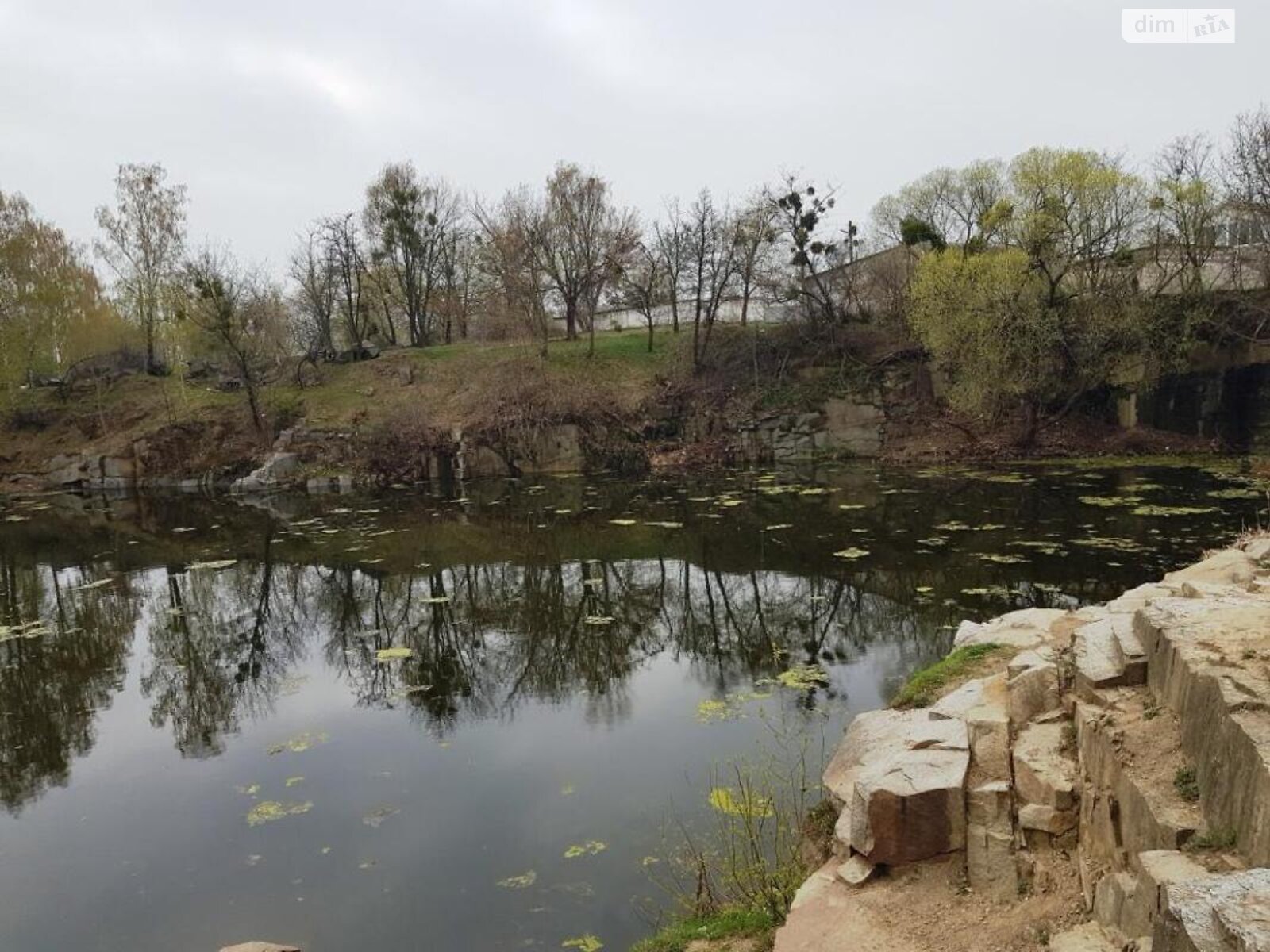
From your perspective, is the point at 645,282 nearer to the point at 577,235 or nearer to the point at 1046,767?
the point at 577,235

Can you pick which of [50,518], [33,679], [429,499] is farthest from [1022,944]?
[50,518]

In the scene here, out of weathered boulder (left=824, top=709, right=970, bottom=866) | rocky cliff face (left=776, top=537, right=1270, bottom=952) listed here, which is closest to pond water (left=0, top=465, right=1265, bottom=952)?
weathered boulder (left=824, top=709, right=970, bottom=866)

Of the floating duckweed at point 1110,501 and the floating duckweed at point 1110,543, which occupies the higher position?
the floating duckweed at point 1110,501

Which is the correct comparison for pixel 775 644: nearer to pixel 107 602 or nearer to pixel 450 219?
pixel 107 602

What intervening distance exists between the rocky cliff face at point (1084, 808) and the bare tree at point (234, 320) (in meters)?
37.6

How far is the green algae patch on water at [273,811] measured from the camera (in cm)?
763

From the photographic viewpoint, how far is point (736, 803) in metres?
6.94

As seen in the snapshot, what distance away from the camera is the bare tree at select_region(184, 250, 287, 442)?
36938 millimetres

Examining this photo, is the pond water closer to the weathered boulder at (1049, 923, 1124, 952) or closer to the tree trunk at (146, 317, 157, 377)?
the weathered boulder at (1049, 923, 1124, 952)

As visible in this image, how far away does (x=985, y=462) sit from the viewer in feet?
96.4

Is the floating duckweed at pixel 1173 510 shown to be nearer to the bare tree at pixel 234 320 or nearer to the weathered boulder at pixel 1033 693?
the weathered boulder at pixel 1033 693

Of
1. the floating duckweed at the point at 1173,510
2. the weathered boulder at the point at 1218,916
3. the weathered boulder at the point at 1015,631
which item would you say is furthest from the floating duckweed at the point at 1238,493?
the weathered boulder at the point at 1218,916

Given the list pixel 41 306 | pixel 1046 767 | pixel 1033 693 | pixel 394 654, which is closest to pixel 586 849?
pixel 1046 767

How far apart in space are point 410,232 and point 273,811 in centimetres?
4201
